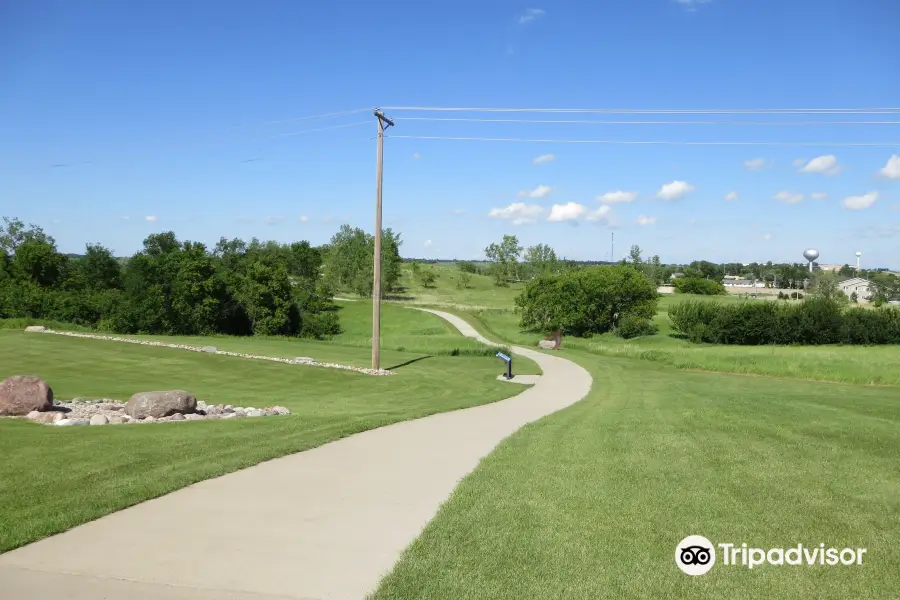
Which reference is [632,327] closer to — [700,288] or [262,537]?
[262,537]

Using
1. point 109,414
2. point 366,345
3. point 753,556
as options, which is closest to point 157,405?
point 109,414

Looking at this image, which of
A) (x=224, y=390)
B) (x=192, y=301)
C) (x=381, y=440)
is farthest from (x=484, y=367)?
(x=192, y=301)

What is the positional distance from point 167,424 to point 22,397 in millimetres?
3410

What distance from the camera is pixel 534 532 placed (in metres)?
6.39

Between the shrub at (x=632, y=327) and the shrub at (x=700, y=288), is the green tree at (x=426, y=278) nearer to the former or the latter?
the shrub at (x=700, y=288)

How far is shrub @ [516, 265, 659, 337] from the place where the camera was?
200 ft

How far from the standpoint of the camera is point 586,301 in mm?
61750

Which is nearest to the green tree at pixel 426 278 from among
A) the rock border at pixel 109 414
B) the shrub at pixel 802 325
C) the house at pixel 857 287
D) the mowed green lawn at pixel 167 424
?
the shrub at pixel 802 325

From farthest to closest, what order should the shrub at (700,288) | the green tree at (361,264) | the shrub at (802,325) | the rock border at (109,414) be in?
the shrub at (700,288)
the green tree at (361,264)
the shrub at (802,325)
the rock border at (109,414)

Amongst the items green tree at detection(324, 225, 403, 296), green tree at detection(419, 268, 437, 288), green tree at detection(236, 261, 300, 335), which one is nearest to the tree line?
green tree at detection(236, 261, 300, 335)

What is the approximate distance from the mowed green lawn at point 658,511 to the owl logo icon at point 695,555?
0.30ft

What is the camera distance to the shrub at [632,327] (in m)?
60.2

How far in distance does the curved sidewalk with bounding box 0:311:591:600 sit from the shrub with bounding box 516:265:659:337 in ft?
170

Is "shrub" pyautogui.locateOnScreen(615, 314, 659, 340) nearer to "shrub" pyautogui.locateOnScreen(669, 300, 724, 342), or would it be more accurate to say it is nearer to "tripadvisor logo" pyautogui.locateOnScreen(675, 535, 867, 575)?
"shrub" pyautogui.locateOnScreen(669, 300, 724, 342)
